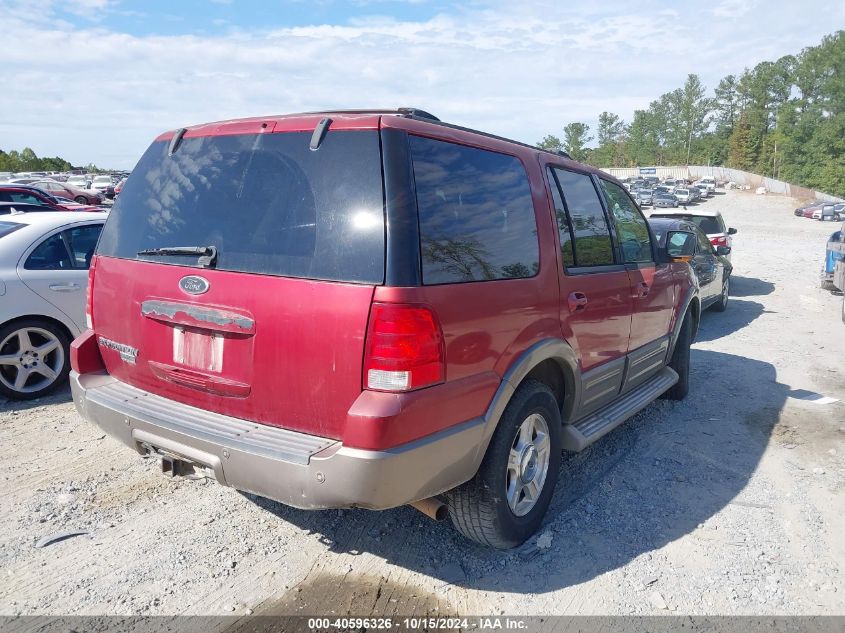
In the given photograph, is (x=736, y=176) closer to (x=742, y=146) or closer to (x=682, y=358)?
(x=742, y=146)

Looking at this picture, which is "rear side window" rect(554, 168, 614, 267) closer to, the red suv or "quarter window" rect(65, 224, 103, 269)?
the red suv

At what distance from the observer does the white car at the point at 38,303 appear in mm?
5305

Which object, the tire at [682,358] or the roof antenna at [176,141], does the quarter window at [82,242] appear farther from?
the tire at [682,358]

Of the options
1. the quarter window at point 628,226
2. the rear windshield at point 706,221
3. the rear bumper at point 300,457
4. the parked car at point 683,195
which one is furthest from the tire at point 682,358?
A: the parked car at point 683,195

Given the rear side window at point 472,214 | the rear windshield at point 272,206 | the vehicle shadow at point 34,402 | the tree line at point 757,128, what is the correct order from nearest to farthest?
the rear windshield at point 272,206 → the rear side window at point 472,214 → the vehicle shadow at point 34,402 → the tree line at point 757,128

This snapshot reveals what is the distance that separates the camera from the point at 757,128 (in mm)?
100000

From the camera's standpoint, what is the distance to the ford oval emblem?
283 cm

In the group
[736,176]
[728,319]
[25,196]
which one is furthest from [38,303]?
[736,176]

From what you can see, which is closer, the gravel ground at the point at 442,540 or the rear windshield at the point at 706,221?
the gravel ground at the point at 442,540

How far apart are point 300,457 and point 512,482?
48.7 inches

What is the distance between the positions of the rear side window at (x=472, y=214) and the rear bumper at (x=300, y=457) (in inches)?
28.3

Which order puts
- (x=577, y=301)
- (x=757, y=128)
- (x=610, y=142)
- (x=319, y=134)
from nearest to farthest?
(x=319, y=134) → (x=577, y=301) → (x=757, y=128) → (x=610, y=142)

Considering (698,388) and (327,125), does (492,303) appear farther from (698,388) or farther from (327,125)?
(698,388)

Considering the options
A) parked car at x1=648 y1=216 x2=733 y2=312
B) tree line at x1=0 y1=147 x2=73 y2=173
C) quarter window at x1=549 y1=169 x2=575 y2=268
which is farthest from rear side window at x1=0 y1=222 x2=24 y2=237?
tree line at x1=0 y1=147 x2=73 y2=173
